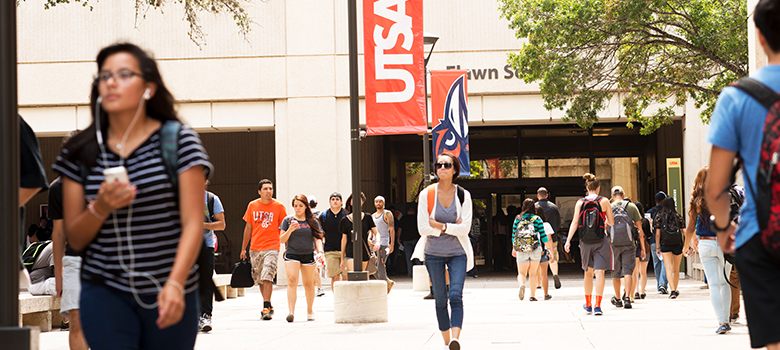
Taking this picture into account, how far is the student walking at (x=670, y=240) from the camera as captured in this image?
14.2 meters

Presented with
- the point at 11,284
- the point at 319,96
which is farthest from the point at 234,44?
the point at 11,284

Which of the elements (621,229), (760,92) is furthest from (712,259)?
(760,92)

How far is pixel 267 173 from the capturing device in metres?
28.3

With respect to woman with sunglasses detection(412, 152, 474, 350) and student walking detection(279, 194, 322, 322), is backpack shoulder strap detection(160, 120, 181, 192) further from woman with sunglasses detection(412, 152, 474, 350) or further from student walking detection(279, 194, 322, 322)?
student walking detection(279, 194, 322, 322)

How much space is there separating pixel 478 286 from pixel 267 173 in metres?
12.1

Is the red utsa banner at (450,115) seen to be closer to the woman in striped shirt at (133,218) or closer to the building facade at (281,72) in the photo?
the building facade at (281,72)

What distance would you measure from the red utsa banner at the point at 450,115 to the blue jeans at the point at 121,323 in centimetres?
1302

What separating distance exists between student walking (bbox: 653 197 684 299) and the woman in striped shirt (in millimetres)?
12448

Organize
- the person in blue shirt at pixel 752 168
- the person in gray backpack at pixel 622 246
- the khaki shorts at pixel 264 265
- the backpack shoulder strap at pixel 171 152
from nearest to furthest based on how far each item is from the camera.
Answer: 1. the backpack shoulder strap at pixel 171 152
2. the person in blue shirt at pixel 752 168
3. the khaki shorts at pixel 264 265
4. the person in gray backpack at pixel 622 246

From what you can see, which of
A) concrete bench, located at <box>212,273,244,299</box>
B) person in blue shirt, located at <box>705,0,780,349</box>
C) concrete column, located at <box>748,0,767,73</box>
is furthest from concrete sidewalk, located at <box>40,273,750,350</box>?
person in blue shirt, located at <box>705,0,780,349</box>

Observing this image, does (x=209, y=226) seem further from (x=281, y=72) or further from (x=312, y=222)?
(x=281, y=72)

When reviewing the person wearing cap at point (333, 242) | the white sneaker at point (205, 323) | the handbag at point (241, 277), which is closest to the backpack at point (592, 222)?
the person wearing cap at point (333, 242)

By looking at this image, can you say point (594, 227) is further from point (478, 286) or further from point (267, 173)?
point (267, 173)

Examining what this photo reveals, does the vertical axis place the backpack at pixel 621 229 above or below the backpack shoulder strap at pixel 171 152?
below
